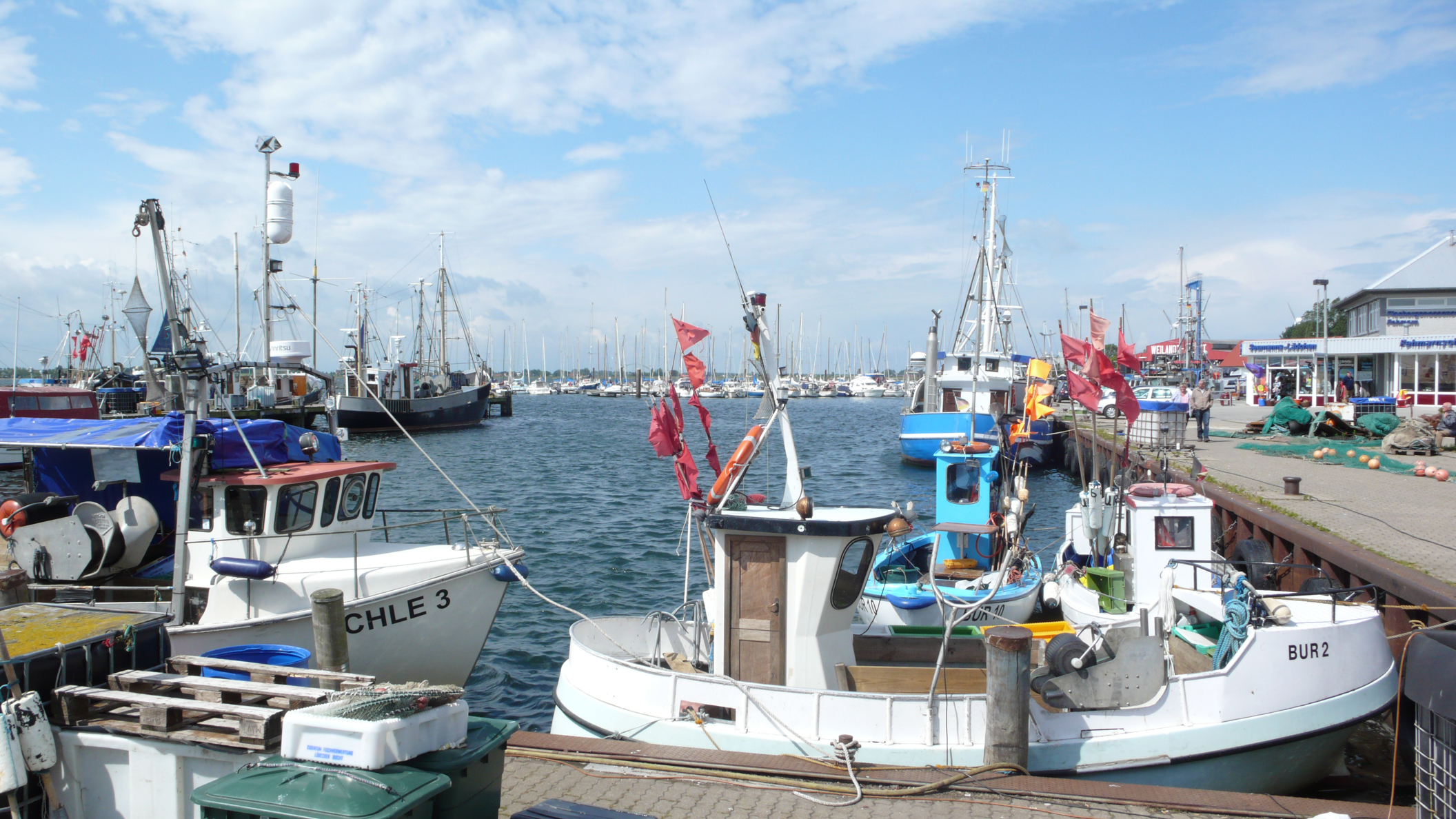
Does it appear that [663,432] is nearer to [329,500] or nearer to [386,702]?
[386,702]

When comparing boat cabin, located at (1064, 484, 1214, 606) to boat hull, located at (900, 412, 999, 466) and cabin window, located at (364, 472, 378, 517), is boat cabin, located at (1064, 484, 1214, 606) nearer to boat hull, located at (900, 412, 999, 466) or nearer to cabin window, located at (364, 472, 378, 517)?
cabin window, located at (364, 472, 378, 517)

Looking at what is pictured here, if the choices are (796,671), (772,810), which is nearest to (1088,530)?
(796,671)

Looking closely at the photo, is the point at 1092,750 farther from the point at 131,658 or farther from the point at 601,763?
the point at 131,658

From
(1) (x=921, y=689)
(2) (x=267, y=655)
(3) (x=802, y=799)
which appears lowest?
(3) (x=802, y=799)

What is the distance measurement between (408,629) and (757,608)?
5.00 metres

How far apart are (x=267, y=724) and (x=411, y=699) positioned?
3.63 ft

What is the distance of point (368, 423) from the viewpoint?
5541 cm

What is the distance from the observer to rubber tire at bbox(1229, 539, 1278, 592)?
1295 cm

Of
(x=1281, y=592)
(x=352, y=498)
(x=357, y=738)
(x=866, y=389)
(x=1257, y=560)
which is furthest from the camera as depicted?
(x=866, y=389)

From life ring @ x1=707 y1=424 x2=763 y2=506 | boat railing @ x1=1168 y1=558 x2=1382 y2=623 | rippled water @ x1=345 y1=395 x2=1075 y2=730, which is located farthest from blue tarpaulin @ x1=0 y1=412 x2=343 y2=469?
boat railing @ x1=1168 y1=558 x2=1382 y2=623

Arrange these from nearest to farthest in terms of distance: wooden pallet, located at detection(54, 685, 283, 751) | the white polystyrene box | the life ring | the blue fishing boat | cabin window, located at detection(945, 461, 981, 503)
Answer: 1. the white polystyrene box
2. wooden pallet, located at detection(54, 685, 283, 751)
3. the life ring
4. the blue fishing boat
5. cabin window, located at detection(945, 461, 981, 503)

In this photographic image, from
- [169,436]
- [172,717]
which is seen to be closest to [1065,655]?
[172,717]

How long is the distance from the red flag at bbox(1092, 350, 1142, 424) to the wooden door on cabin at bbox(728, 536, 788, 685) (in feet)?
19.4

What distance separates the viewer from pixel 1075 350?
12.5 meters
